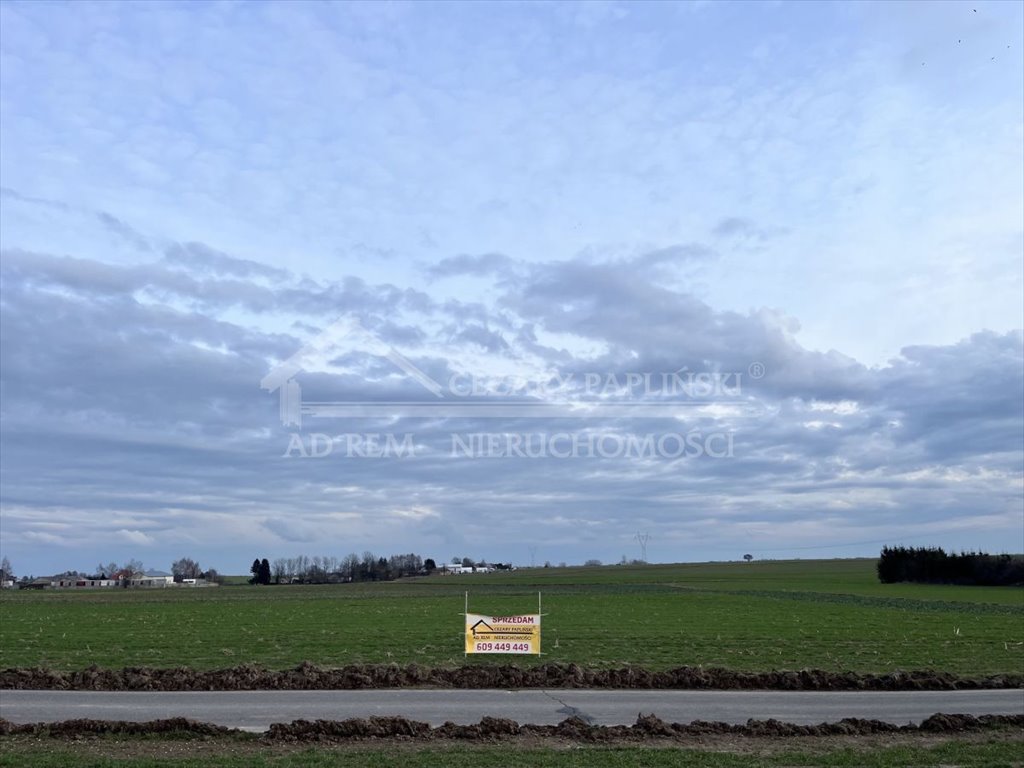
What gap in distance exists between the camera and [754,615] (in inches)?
1825

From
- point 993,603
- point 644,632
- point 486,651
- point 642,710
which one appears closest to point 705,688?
point 642,710

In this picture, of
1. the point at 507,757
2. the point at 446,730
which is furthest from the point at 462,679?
the point at 507,757

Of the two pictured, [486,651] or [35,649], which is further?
[35,649]

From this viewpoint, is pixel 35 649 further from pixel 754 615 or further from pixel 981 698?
pixel 754 615

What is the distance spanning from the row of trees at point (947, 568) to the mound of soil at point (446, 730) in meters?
100

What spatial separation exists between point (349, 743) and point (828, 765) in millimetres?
6132

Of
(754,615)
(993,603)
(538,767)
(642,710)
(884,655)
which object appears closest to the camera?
(538,767)

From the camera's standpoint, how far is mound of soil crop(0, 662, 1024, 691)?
1745 cm

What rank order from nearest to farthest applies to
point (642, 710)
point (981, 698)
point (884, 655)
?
point (642, 710)
point (981, 698)
point (884, 655)

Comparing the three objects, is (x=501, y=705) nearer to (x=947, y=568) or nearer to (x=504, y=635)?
(x=504, y=635)

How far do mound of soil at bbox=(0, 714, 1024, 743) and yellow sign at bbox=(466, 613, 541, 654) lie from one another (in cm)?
987

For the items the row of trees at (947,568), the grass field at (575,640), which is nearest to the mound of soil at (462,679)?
the grass field at (575,640)

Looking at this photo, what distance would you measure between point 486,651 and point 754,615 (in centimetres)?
2691

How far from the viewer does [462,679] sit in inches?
711
